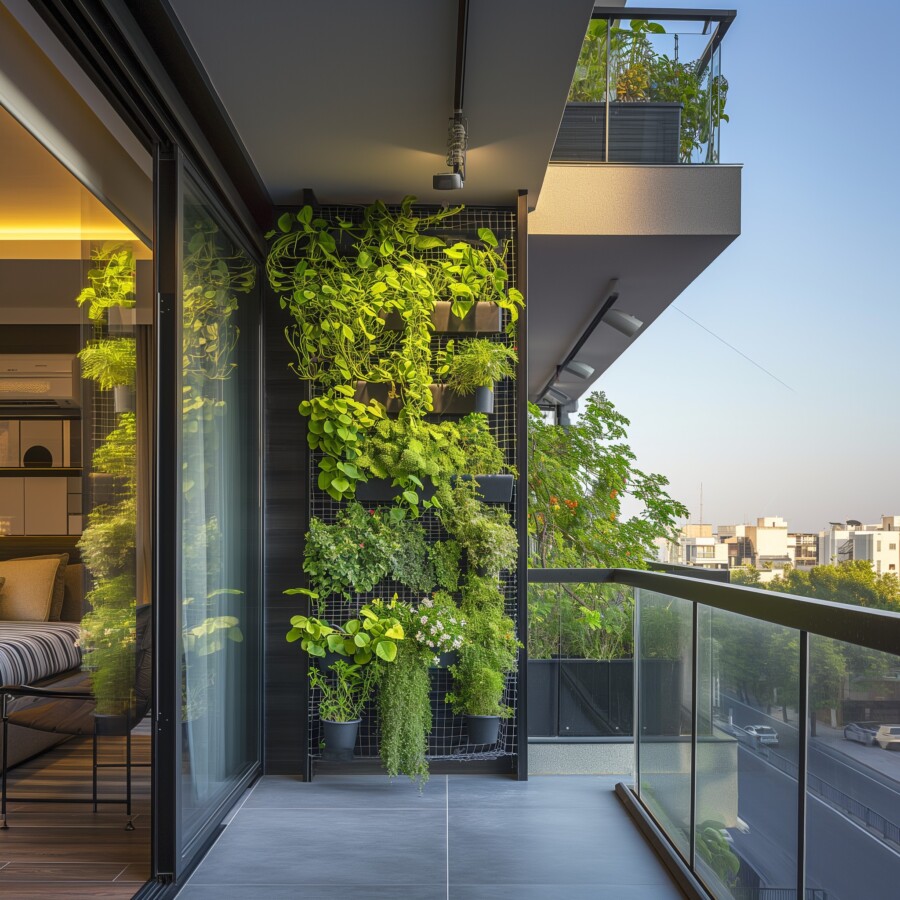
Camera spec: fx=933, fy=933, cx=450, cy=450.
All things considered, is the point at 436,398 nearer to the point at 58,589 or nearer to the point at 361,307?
the point at 361,307

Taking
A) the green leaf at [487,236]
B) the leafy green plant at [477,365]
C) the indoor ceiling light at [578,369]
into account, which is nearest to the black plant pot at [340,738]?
the leafy green plant at [477,365]

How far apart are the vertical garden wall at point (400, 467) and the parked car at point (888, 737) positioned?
8.19 feet

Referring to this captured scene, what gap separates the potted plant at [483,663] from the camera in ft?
13.3

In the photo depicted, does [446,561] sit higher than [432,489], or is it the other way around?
[432,489]

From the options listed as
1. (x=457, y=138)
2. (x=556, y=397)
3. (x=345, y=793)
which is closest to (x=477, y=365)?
(x=457, y=138)

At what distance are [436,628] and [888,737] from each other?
96.9 inches

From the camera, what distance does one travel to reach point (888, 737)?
5.32 ft

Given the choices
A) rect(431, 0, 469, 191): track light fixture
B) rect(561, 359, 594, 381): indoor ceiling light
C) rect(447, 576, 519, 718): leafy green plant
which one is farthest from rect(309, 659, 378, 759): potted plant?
rect(561, 359, 594, 381): indoor ceiling light

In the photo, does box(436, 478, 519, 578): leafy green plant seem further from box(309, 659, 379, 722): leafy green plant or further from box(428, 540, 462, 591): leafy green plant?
box(309, 659, 379, 722): leafy green plant

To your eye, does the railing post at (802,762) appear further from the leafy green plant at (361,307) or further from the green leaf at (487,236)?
the green leaf at (487,236)

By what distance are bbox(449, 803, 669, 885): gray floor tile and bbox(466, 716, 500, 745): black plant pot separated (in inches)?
13.9

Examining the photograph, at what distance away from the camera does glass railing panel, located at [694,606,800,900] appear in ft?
7.06

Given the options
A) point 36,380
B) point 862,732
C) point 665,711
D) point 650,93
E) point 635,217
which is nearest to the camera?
point 862,732

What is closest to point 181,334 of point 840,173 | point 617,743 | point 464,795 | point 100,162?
point 100,162
